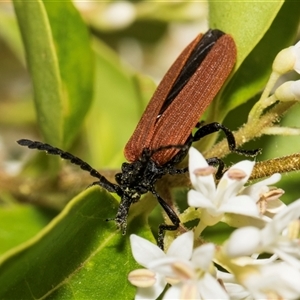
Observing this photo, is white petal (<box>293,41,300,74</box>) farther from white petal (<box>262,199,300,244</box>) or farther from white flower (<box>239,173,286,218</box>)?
white petal (<box>262,199,300,244</box>)

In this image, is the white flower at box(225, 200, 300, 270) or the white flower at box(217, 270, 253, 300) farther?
the white flower at box(217, 270, 253, 300)

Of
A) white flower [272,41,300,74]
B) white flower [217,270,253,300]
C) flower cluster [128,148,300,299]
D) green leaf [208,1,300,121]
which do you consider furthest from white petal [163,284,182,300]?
green leaf [208,1,300,121]

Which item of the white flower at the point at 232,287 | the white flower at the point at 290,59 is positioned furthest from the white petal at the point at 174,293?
the white flower at the point at 290,59

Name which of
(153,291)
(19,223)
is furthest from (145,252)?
(19,223)

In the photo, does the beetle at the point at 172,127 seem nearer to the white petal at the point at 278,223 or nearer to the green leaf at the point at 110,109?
the white petal at the point at 278,223

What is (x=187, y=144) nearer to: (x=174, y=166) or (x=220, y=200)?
(x=174, y=166)

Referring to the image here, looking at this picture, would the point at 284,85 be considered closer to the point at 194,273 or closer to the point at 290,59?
the point at 290,59

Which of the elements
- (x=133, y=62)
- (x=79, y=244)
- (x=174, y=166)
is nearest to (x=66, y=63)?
(x=174, y=166)
